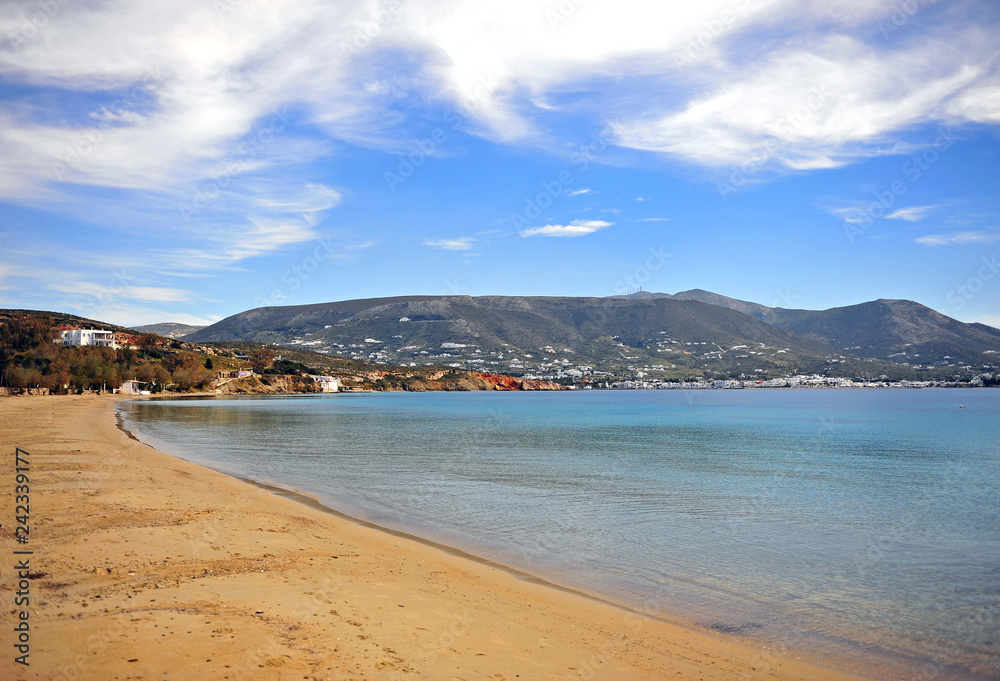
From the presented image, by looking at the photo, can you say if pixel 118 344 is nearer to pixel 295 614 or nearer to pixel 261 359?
pixel 261 359

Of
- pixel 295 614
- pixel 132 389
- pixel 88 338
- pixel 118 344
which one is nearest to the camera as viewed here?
pixel 295 614

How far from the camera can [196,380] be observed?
123 metres

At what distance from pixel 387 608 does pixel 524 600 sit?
2.43m

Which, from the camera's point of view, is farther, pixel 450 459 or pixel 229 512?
pixel 450 459

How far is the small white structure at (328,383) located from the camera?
538 ft

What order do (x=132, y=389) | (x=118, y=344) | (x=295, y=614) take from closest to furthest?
1. (x=295, y=614)
2. (x=132, y=389)
3. (x=118, y=344)

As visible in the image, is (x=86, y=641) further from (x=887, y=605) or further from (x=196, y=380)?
(x=196, y=380)

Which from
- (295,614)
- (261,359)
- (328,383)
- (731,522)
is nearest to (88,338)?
(261,359)

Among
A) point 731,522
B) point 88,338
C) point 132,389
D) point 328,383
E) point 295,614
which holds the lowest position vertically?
point 731,522

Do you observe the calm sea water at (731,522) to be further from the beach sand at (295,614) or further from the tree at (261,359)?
the tree at (261,359)

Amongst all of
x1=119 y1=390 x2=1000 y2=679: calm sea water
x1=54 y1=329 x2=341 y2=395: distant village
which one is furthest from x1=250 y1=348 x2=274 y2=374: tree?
x1=119 y1=390 x2=1000 y2=679: calm sea water

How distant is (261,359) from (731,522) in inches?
6565

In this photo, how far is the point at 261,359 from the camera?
167m

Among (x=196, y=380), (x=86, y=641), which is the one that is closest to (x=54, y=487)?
(x=86, y=641)
